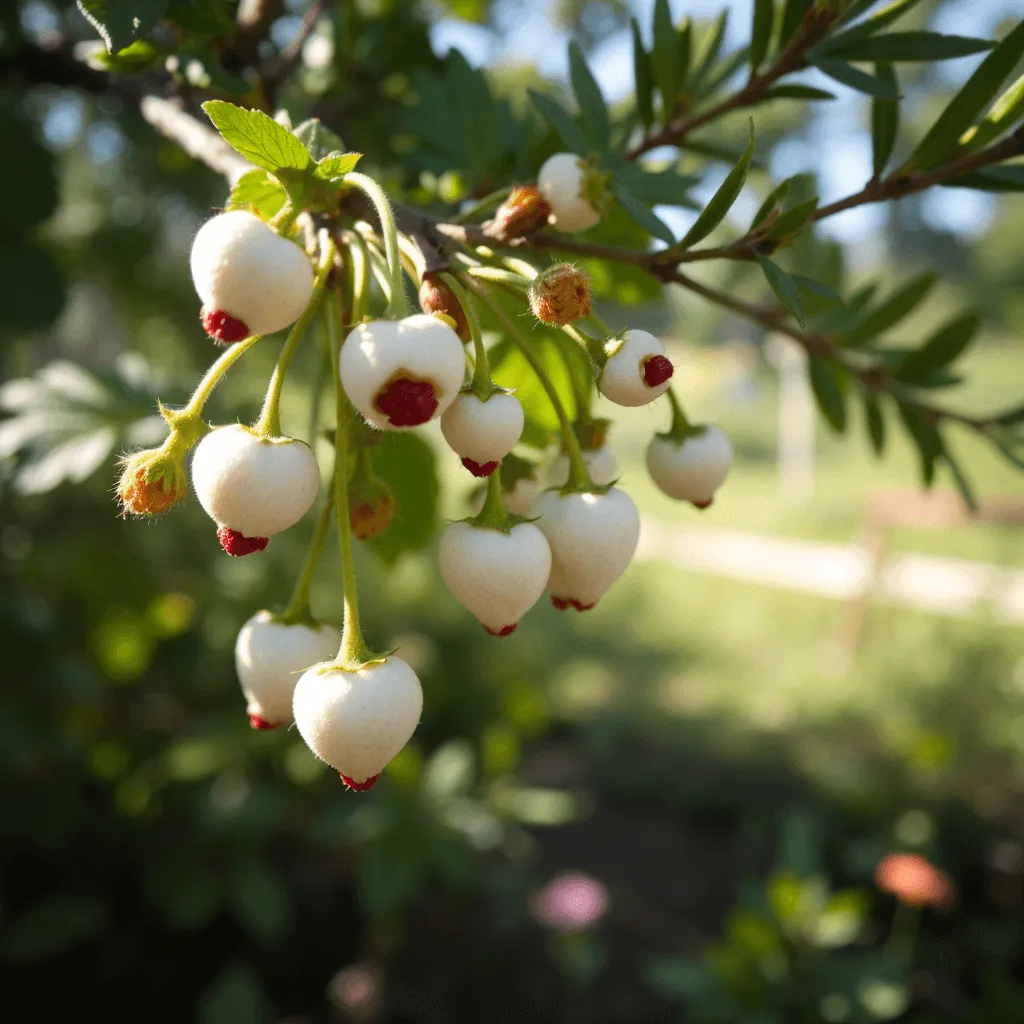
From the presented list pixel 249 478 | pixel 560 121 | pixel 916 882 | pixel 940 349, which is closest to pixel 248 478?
pixel 249 478

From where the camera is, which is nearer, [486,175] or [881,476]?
[486,175]

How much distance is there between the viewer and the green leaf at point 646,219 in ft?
1.51

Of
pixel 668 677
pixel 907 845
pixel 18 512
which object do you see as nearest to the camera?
pixel 18 512

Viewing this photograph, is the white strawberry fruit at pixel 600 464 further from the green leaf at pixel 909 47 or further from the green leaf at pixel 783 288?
the green leaf at pixel 909 47

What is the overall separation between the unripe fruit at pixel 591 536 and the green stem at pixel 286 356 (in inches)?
5.8

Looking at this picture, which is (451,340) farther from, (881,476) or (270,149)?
(881,476)

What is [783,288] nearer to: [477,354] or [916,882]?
[477,354]

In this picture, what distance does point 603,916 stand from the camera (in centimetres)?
235

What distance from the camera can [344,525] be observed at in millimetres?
432

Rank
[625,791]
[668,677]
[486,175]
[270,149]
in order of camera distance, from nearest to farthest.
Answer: [270,149], [486,175], [625,791], [668,677]

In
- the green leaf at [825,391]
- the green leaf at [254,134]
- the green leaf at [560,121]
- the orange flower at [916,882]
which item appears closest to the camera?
the green leaf at [254,134]

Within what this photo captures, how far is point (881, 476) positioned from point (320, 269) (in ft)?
28.9

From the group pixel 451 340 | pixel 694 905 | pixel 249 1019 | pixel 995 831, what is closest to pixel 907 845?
pixel 995 831

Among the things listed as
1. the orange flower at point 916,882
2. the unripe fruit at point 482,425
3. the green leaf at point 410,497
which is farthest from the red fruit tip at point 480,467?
the orange flower at point 916,882
